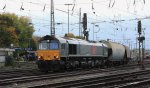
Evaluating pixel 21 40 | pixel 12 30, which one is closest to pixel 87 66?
pixel 12 30

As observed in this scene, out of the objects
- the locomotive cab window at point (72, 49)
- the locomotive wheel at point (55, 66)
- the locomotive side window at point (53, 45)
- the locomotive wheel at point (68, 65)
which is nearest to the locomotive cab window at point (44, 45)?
the locomotive side window at point (53, 45)

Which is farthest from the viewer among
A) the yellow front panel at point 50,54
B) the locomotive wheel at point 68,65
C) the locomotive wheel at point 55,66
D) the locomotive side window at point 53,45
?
the locomotive wheel at point 68,65

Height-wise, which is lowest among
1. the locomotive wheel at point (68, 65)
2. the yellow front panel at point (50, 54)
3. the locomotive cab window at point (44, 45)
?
the locomotive wheel at point (68, 65)

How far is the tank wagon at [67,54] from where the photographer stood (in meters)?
34.8

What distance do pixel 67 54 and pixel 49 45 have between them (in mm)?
1772

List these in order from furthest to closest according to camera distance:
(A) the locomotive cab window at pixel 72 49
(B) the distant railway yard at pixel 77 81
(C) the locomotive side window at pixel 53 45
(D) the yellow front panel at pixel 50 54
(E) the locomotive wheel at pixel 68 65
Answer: (A) the locomotive cab window at pixel 72 49
(E) the locomotive wheel at pixel 68 65
(C) the locomotive side window at pixel 53 45
(D) the yellow front panel at pixel 50 54
(B) the distant railway yard at pixel 77 81

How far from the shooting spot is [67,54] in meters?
35.8

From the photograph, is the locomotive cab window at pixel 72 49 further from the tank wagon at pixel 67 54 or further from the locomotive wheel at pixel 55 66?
the locomotive wheel at pixel 55 66

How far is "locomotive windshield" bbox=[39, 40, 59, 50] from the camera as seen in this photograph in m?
35.2

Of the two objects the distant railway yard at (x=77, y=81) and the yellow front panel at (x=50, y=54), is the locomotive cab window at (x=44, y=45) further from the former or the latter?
the distant railway yard at (x=77, y=81)

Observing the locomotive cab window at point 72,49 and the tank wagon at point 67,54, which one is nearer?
the tank wagon at point 67,54

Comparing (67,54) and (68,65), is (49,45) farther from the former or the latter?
(68,65)

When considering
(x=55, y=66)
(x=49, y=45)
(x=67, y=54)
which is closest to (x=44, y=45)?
(x=49, y=45)

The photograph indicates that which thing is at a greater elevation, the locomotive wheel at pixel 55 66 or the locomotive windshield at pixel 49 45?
the locomotive windshield at pixel 49 45
